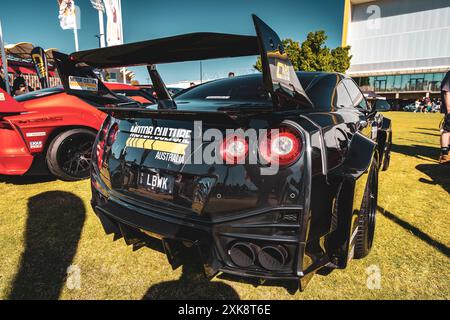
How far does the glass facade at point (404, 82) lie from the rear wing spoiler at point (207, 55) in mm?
46683

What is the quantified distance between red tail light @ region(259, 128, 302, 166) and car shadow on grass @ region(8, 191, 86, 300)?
148 centimetres

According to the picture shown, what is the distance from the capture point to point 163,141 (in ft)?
5.25

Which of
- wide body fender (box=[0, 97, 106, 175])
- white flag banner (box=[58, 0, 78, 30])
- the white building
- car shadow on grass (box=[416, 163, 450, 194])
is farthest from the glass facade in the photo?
wide body fender (box=[0, 97, 106, 175])

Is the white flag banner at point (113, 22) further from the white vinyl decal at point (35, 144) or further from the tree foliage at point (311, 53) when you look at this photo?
the white vinyl decal at point (35, 144)

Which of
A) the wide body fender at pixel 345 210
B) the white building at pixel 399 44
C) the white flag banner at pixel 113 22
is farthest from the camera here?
the white building at pixel 399 44

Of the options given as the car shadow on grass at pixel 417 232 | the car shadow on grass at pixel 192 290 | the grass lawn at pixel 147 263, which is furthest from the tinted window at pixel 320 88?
the car shadow on grass at pixel 417 232

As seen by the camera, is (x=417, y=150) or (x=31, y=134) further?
(x=417, y=150)

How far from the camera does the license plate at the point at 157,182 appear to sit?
5.09ft

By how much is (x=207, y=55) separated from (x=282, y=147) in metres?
0.89

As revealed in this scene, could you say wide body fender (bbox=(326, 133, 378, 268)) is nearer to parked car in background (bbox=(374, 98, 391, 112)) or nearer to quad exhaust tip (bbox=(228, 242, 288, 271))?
quad exhaust tip (bbox=(228, 242, 288, 271))

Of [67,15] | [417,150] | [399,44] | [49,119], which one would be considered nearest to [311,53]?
[67,15]

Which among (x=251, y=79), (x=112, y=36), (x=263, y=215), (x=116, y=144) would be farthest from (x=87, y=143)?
(x=112, y=36)

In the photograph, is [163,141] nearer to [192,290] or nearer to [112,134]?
[112,134]
